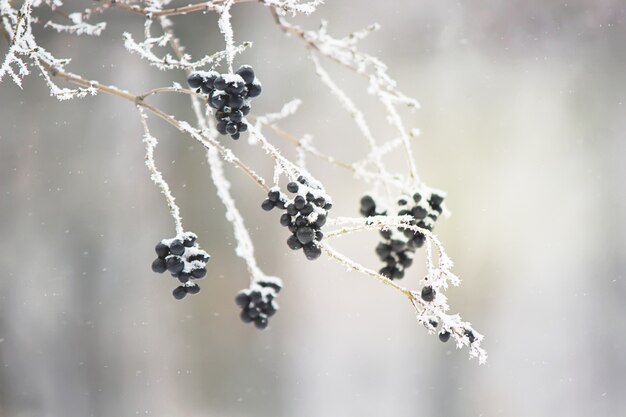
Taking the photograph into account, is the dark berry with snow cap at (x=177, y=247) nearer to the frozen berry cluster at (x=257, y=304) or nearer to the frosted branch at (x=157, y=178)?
the frosted branch at (x=157, y=178)

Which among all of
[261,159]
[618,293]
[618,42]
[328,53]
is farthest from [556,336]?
[328,53]

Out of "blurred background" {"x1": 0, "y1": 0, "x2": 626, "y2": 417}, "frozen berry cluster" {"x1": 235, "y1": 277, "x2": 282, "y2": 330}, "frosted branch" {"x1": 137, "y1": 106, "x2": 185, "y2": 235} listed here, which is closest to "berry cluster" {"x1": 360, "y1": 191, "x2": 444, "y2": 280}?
"frozen berry cluster" {"x1": 235, "y1": 277, "x2": 282, "y2": 330}

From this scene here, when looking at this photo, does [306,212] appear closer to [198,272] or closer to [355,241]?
[198,272]

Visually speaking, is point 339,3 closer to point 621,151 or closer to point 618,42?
point 618,42

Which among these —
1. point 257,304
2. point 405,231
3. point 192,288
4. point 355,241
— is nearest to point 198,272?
point 192,288

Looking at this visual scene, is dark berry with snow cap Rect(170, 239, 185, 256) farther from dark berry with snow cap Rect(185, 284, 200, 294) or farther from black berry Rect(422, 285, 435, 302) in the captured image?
black berry Rect(422, 285, 435, 302)

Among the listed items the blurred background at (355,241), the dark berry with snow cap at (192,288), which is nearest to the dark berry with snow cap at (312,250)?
the dark berry with snow cap at (192,288)
